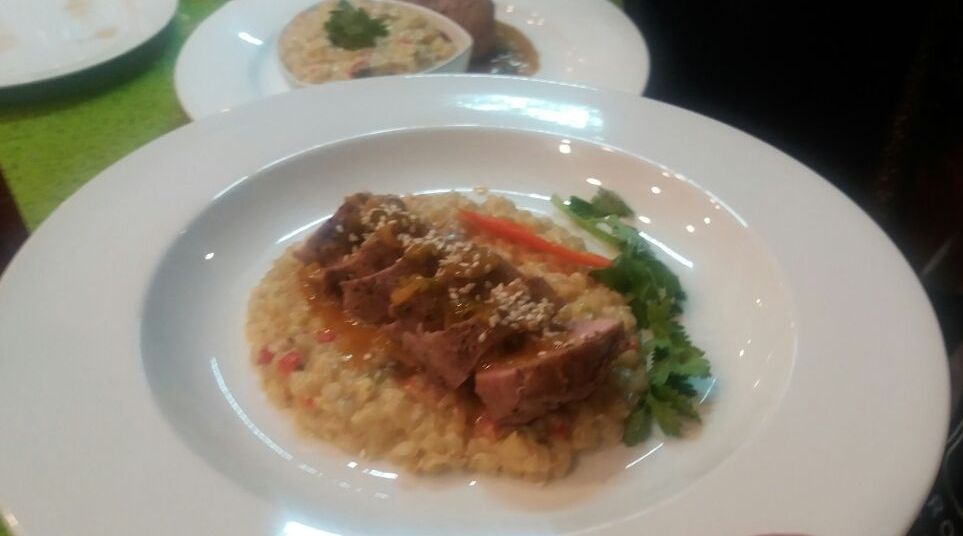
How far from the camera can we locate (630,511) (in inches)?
55.9

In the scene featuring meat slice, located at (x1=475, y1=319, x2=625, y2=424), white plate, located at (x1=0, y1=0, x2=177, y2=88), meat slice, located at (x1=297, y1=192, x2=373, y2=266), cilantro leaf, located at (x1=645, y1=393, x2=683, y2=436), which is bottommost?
white plate, located at (x1=0, y1=0, x2=177, y2=88)

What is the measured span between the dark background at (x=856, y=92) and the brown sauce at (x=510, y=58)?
0.45 m

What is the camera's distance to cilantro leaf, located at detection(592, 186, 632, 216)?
222cm

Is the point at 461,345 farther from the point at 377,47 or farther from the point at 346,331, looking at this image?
the point at 377,47

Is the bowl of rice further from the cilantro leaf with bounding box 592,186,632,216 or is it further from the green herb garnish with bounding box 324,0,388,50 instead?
the cilantro leaf with bounding box 592,186,632,216

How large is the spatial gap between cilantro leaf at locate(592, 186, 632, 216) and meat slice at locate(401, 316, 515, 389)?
0.66 meters

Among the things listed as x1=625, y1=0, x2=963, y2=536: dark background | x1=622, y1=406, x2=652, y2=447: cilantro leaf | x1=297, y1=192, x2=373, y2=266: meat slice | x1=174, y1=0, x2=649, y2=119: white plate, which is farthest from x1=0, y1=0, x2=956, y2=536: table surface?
x1=625, y1=0, x2=963, y2=536: dark background

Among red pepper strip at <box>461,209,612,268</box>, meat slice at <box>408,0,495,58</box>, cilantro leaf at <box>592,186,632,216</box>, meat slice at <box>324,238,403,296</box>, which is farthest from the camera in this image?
meat slice at <box>408,0,495,58</box>

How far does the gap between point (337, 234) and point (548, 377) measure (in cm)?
70

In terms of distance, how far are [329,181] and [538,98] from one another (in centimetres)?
65

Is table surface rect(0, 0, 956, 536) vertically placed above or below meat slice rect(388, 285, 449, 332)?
below

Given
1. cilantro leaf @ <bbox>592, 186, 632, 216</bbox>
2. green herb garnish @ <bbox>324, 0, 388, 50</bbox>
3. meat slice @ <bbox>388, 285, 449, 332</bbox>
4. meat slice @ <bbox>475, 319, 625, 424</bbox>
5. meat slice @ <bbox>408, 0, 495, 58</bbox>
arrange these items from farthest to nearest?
meat slice @ <bbox>408, 0, 495, 58</bbox>, green herb garnish @ <bbox>324, 0, 388, 50</bbox>, cilantro leaf @ <bbox>592, 186, 632, 216</bbox>, meat slice @ <bbox>388, 285, 449, 332</bbox>, meat slice @ <bbox>475, 319, 625, 424</bbox>

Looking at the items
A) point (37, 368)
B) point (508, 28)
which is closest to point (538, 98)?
point (508, 28)

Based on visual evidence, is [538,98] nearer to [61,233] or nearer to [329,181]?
[329,181]
